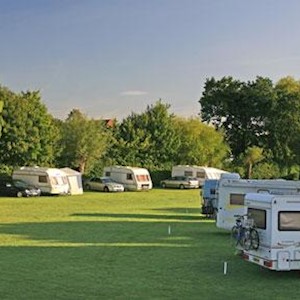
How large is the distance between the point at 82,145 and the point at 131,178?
413 inches

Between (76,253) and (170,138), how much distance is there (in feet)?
185

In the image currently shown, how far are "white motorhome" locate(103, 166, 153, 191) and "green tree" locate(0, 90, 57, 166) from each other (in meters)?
7.32

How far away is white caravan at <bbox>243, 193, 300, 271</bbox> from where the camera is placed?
13766 millimetres

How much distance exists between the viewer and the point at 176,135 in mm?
75375

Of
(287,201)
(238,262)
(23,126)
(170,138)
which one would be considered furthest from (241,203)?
(170,138)

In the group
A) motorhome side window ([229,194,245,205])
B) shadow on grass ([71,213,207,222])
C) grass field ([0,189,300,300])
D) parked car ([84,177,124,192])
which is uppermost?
motorhome side window ([229,194,245,205])

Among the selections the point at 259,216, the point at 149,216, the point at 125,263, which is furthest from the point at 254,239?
the point at 149,216

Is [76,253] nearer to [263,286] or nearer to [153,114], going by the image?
[263,286]

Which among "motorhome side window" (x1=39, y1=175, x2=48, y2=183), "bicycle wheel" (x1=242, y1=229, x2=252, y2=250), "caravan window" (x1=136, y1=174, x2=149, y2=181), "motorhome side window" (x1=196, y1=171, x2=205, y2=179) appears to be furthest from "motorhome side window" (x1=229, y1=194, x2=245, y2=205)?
"motorhome side window" (x1=196, y1=171, x2=205, y2=179)

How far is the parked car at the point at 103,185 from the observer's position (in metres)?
54.8

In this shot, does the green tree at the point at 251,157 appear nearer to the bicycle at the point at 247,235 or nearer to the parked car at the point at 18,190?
the parked car at the point at 18,190

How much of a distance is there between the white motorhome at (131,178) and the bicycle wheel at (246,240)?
41.7 metres

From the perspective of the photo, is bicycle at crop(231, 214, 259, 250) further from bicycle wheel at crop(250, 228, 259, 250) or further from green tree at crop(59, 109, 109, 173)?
green tree at crop(59, 109, 109, 173)

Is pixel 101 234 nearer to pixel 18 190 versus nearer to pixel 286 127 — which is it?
pixel 18 190
